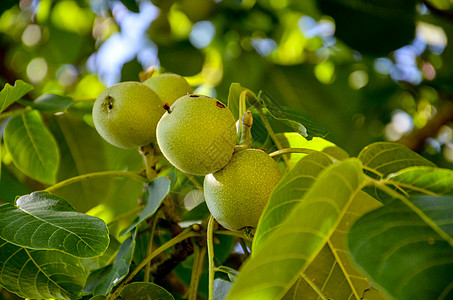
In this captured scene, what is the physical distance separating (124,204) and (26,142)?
43 cm

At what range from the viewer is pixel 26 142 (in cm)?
143

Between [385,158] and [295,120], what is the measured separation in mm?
216

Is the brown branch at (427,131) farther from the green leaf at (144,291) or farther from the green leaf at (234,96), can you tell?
the green leaf at (144,291)

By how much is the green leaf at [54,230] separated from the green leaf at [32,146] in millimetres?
575

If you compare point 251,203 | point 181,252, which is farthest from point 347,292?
point 181,252

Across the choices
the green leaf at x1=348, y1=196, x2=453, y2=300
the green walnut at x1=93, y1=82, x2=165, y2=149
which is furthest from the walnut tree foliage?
the green walnut at x1=93, y1=82, x2=165, y2=149

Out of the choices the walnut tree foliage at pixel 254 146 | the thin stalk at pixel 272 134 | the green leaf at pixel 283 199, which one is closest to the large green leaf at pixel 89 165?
the walnut tree foliage at pixel 254 146

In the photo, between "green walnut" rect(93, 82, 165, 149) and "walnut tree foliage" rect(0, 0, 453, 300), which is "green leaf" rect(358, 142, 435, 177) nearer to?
"walnut tree foliage" rect(0, 0, 453, 300)

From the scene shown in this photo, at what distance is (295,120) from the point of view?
3.19 ft

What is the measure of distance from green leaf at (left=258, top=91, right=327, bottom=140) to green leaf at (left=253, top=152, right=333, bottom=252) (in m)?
0.19

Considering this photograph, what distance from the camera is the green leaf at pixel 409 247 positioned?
1.88 ft

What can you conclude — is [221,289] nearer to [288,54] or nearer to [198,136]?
[198,136]

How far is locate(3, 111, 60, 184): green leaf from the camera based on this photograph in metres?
1.41

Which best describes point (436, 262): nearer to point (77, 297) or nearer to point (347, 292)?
point (347, 292)
